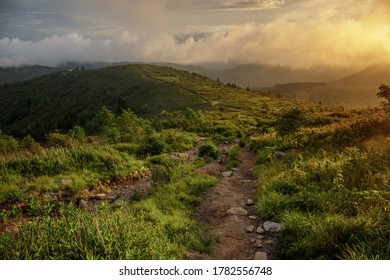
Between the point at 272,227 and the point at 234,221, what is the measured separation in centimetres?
113

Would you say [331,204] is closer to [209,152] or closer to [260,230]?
[260,230]

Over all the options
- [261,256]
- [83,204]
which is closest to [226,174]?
[83,204]

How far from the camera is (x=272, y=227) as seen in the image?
8414 mm

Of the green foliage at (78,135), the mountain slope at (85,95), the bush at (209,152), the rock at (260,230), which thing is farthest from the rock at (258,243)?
the mountain slope at (85,95)

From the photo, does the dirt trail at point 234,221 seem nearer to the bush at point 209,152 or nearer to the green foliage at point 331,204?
the green foliage at point 331,204

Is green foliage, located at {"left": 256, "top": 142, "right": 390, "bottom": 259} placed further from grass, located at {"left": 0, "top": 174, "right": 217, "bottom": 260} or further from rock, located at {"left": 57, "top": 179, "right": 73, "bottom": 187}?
rock, located at {"left": 57, "top": 179, "right": 73, "bottom": 187}

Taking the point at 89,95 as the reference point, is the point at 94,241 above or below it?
below

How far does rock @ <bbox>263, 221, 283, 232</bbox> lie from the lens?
325 inches

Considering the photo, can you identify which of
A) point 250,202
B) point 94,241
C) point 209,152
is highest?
point 94,241

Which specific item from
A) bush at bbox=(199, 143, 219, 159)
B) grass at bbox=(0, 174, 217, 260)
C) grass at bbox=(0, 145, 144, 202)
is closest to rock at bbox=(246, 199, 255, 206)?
grass at bbox=(0, 174, 217, 260)

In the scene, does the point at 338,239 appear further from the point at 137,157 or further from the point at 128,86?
the point at 128,86

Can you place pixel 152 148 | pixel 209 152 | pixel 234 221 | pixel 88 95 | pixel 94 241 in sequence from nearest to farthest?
pixel 94 241 → pixel 234 221 → pixel 152 148 → pixel 209 152 → pixel 88 95

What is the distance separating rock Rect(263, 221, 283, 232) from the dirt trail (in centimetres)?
20

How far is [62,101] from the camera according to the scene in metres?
146
